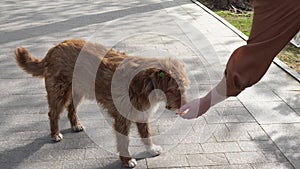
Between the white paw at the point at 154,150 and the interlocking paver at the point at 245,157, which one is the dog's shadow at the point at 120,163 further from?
the interlocking paver at the point at 245,157

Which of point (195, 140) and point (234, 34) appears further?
point (234, 34)

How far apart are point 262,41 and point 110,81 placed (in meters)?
1.65

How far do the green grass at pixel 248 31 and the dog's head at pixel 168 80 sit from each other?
3888 millimetres

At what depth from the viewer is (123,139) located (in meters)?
3.46

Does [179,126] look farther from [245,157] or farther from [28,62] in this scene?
[28,62]

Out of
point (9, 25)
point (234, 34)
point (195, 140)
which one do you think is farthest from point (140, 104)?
point (9, 25)

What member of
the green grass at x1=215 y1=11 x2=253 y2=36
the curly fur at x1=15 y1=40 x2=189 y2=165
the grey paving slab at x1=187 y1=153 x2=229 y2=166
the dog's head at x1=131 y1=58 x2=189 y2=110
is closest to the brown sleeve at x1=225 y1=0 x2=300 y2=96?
the dog's head at x1=131 y1=58 x2=189 y2=110

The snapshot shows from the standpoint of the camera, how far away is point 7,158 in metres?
3.63

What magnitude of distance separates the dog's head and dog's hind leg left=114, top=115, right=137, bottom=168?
545mm

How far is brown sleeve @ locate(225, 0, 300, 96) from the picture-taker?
186 cm

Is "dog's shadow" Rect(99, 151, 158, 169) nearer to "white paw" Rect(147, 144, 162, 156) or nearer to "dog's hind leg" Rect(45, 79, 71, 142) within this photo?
"white paw" Rect(147, 144, 162, 156)

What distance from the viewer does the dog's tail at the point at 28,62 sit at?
12.3ft

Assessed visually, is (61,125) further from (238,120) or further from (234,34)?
(234,34)

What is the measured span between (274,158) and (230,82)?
1.92 m
